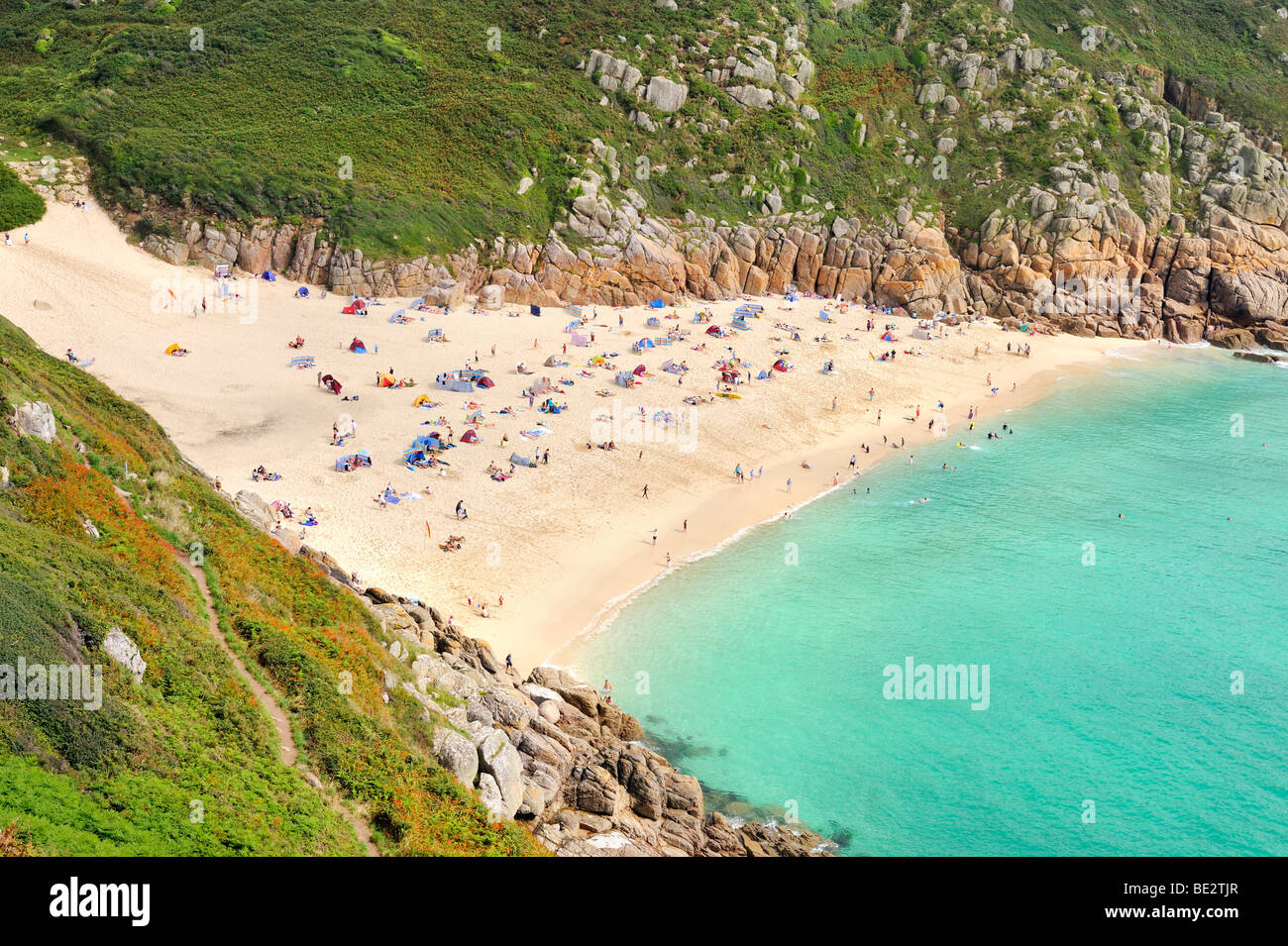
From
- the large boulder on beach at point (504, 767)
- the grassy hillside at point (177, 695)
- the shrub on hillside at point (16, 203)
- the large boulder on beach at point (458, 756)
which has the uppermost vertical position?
the shrub on hillside at point (16, 203)

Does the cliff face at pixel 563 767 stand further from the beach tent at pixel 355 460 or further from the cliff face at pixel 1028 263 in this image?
the cliff face at pixel 1028 263

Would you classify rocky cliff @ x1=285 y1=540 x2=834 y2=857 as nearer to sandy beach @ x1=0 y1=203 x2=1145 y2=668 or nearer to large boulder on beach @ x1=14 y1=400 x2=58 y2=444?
sandy beach @ x1=0 y1=203 x2=1145 y2=668

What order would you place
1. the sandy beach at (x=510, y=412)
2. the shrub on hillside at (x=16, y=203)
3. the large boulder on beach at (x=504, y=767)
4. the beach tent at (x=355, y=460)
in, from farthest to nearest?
the shrub on hillside at (x=16, y=203), the beach tent at (x=355, y=460), the sandy beach at (x=510, y=412), the large boulder on beach at (x=504, y=767)

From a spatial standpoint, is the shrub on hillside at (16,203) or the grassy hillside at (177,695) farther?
the shrub on hillside at (16,203)

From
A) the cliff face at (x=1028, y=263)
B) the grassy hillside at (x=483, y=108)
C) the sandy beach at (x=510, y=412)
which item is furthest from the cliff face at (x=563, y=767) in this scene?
the cliff face at (x=1028, y=263)

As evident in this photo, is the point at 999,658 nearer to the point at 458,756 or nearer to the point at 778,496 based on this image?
Result: the point at 778,496

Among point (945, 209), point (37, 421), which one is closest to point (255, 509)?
point (37, 421)

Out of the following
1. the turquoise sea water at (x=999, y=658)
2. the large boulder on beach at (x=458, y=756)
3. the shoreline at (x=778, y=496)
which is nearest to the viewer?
the large boulder on beach at (x=458, y=756)

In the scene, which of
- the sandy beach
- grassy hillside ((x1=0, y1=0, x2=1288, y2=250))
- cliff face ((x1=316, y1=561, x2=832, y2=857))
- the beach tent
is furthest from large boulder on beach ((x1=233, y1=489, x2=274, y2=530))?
grassy hillside ((x1=0, y1=0, x2=1288, y2=250))

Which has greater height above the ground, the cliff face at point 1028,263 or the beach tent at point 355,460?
the cliff face at point 1028,263
